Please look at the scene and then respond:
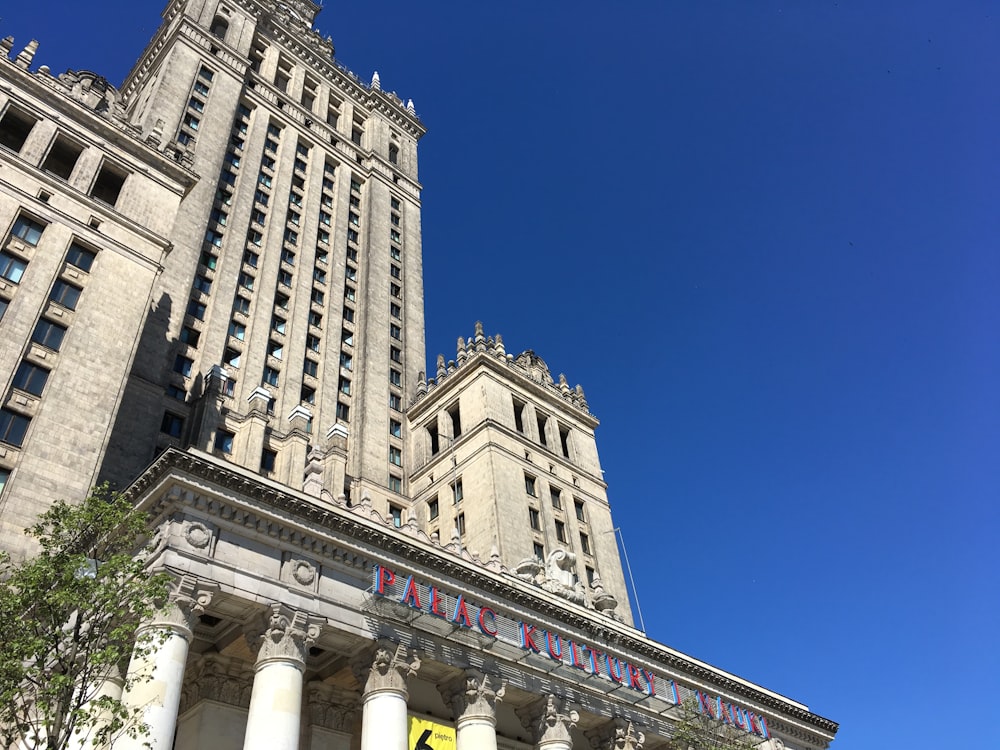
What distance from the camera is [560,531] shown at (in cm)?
5784

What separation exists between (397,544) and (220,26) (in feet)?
229

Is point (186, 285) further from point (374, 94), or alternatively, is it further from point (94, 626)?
point (374, 94)

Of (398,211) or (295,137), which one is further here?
(398,211)

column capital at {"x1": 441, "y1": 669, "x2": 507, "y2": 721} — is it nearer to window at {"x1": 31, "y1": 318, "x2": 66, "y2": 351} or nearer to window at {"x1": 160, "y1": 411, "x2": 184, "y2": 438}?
window at {"x1": 31, "y1": 318, "x2": 66, "y2": 351}

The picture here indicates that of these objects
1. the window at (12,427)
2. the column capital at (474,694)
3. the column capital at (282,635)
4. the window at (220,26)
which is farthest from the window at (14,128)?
the window at (220,26)

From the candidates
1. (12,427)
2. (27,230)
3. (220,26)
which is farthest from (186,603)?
(220,26)

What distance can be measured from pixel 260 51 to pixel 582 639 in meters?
73.8

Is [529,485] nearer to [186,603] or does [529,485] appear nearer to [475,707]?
[475,707]

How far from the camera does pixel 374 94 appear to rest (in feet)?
314

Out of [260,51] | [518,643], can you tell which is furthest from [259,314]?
[260,51]

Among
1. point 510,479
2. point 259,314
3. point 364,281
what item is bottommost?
point 510,479

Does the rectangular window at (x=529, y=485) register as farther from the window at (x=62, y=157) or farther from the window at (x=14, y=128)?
the window at (x=14, y=128)

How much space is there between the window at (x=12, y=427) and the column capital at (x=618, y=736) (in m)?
30.7

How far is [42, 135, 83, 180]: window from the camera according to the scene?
42531 millimetres
